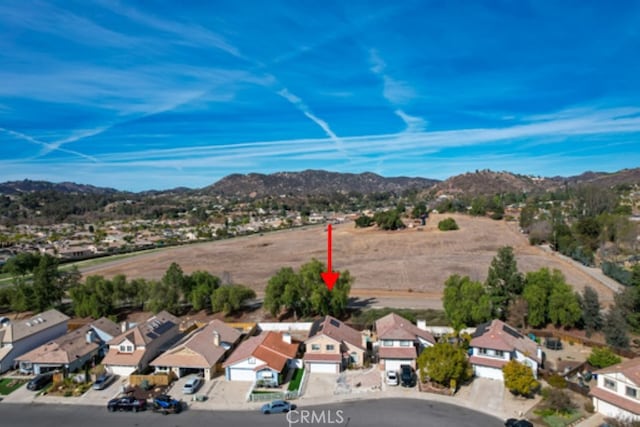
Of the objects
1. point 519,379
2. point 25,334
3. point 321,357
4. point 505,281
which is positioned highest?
point 505,281

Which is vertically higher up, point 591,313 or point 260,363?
point 591,313

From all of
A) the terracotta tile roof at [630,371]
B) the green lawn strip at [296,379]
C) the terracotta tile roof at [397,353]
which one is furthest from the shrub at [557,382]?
the green lawn strip at [296,379]

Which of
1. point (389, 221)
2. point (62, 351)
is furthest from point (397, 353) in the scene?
point (389, 221)

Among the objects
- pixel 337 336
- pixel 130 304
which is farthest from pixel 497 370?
pixel 130 304

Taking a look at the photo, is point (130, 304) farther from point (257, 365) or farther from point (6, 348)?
point (257, 365)

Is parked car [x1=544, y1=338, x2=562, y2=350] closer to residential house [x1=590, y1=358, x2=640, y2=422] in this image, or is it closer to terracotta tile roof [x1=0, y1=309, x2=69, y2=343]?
residential house [x1=590, y1=358, x2=640, y2=422]

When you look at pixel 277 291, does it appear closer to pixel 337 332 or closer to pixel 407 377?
pixel 337 332

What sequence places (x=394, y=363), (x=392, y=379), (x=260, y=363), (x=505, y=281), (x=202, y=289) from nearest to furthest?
(x=392, y=379)
(x=260, y=363)
(x=394, y=363)
(x=505, y=281)
(x=202, y=289)
